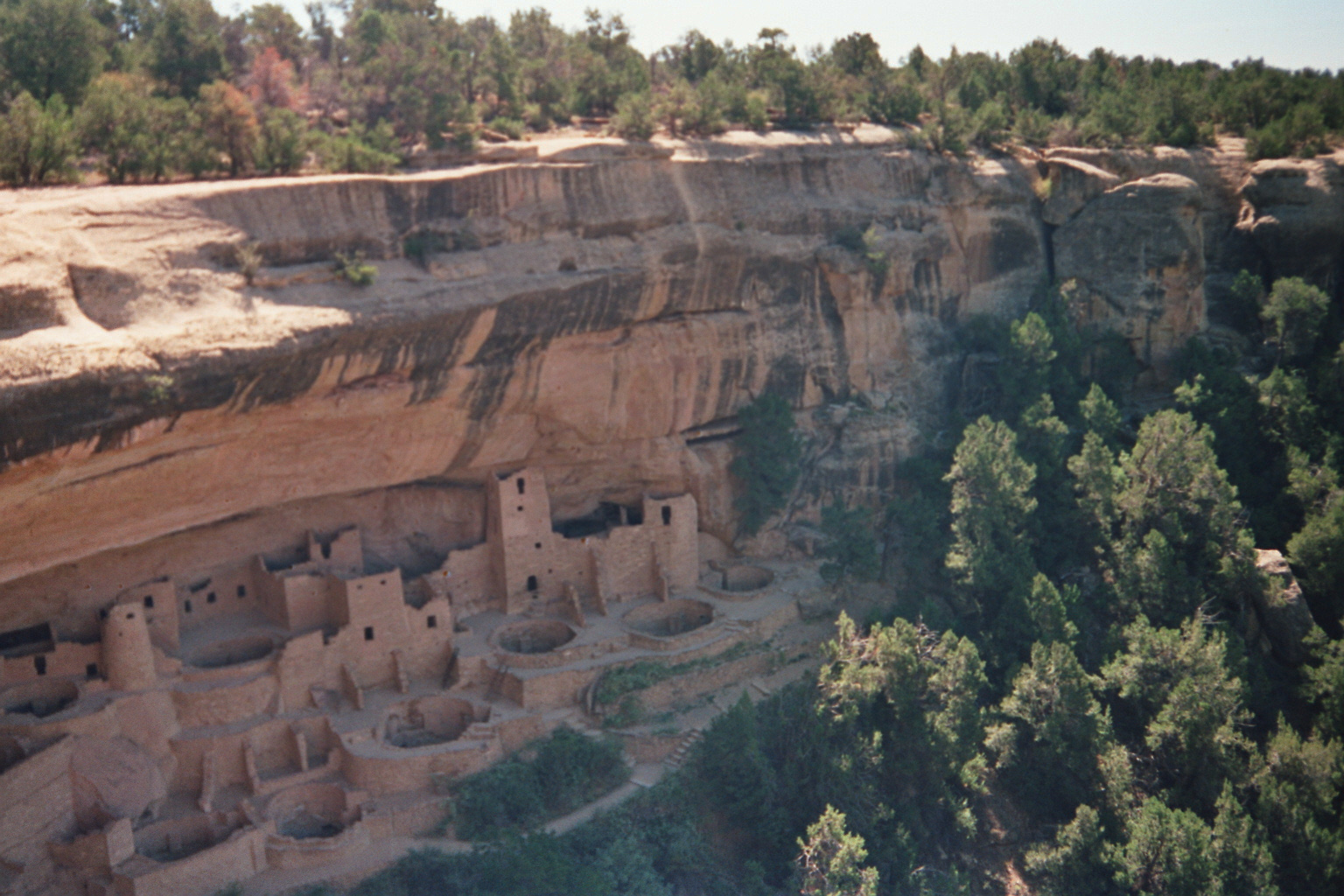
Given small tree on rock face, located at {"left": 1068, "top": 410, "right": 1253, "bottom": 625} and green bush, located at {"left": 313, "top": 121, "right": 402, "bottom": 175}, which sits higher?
green bush, located at {"left": 313, "top": 121, "right": 402, "bottom": 175}

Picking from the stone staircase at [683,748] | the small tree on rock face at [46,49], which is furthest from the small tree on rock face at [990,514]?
the small tree on rock face at [46,49]

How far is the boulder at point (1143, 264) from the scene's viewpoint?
110 feet

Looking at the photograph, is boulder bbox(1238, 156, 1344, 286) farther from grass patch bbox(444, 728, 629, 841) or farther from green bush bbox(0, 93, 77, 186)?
green bush bbox(0, 93, 77, 186)

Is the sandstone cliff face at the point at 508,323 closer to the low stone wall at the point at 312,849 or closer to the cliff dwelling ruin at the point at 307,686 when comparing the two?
the cliff dwelling ruin at the point at 307,686

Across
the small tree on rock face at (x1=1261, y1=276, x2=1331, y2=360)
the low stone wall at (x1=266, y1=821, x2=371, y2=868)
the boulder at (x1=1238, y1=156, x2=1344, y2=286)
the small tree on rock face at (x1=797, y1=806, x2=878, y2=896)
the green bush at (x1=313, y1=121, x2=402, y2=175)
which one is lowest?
the small tree on rock face at (x1=797, y1=806, x2=878, y2=896)

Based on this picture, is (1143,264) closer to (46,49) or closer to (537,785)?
(537,785)

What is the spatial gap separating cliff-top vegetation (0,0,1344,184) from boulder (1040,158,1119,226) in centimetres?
169

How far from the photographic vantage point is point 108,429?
1844 centimetres

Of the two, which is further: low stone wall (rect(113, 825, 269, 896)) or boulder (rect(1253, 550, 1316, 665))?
boulder (rect(1253, 550, 1316, 665))

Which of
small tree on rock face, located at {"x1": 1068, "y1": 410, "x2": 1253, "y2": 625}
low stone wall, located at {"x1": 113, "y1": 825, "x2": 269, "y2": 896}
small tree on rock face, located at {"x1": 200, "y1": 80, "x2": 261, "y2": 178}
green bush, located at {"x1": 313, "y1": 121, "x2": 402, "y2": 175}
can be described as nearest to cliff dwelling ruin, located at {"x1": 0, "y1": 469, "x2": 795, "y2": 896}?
low stone wall, located at {"x1": 113, "y1": 825, "x2": 269, "y2": 896}

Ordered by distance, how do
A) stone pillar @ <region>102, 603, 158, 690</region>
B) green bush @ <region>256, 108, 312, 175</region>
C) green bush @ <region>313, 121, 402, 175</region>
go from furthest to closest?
green bush @ <region>313, 121, 402, 175</region>
green bush @ <region>256, 108, 312, 175</region>
stone pillar @ <region>102, 603, 158, 690</region>

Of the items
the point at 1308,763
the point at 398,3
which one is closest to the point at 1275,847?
the point at 1308,763

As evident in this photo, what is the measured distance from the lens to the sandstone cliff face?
1895cm

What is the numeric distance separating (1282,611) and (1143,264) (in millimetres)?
10565
